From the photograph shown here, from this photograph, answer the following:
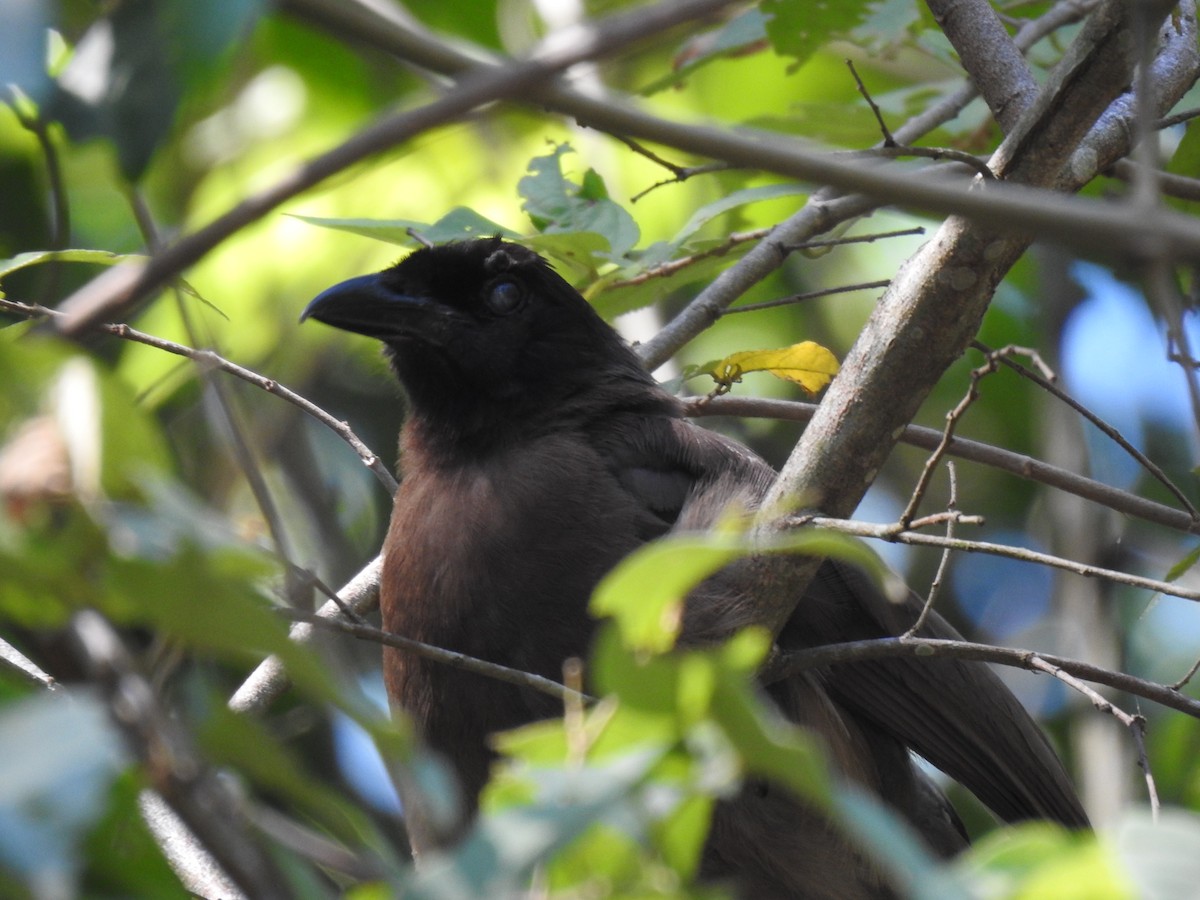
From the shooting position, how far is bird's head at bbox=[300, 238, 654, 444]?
4.26 meters

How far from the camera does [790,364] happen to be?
11.7 ft

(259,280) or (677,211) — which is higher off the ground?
(677,211)

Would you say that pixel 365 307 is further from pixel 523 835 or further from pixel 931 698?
pixel 523 835

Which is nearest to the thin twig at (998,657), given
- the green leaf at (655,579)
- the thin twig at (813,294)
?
the thin twig at (813,294)

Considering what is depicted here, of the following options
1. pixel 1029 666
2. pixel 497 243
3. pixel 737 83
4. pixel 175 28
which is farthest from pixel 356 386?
pixel 175 28

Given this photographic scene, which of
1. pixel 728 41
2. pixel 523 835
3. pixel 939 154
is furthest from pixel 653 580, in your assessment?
pixel 728 41

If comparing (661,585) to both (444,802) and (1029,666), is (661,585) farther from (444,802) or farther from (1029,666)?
(1029,666)

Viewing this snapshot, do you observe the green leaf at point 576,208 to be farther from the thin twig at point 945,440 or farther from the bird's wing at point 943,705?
the thin twig at point 945,440

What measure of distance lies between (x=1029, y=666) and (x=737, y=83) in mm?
4278

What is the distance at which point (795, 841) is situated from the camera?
3.69 m

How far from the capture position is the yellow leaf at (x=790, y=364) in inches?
139

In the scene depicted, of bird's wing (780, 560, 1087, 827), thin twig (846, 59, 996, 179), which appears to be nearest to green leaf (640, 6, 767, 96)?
thin twig (846, 59, 996, 179)

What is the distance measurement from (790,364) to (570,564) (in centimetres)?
77

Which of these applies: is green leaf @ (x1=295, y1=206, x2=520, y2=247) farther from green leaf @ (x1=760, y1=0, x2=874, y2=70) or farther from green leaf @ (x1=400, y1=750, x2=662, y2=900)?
green leaf @ (x1=400, y1=750, x2=662, y2=900)
